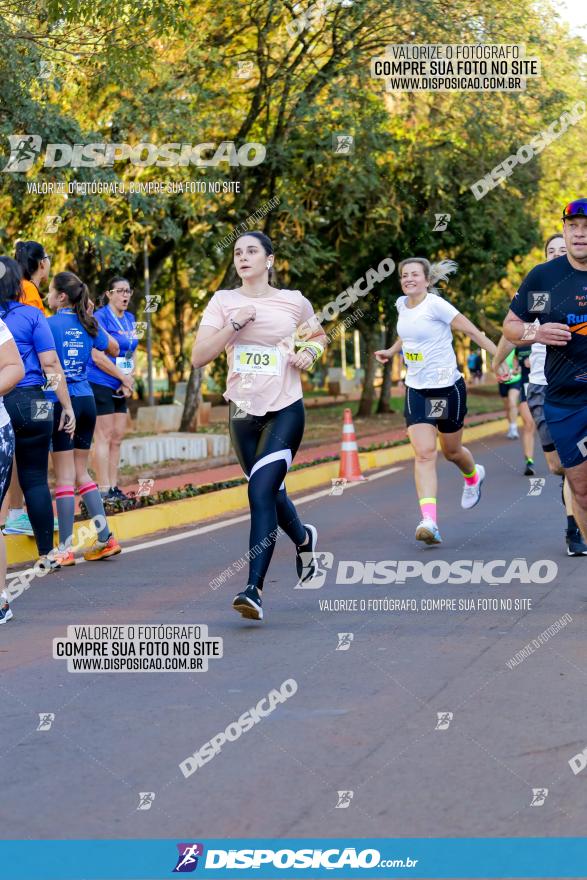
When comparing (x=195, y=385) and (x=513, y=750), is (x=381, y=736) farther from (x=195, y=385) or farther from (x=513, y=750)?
(x=195, y=385)

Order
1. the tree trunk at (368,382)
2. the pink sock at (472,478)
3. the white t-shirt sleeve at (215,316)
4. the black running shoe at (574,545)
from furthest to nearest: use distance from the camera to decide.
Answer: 1. the tree trunk at (368,382)
2. the pink sock at (472,478)
3. the black running shoe at (574,545)
4. the white t-shirt sleeve at (215,316)

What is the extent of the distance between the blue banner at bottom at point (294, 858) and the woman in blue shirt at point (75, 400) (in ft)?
19.6

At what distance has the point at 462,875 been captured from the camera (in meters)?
4.08

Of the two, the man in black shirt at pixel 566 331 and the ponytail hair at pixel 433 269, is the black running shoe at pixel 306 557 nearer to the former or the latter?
the man in black shirt at pixel 566 331

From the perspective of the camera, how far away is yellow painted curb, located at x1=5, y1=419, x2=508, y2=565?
11000 mm

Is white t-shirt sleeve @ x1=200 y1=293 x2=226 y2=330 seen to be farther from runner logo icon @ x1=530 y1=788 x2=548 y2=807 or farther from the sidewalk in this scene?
the sidewalk

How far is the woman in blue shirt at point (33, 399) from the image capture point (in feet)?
29.3

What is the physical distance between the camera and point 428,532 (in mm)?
10688

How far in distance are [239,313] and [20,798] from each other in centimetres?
352

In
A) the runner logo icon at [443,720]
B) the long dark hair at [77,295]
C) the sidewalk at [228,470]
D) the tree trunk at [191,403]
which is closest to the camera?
the runner logo icon at [443,720]

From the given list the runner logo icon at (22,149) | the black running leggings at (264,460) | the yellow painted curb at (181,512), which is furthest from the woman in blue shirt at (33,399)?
the runner logo icon at (22,149)

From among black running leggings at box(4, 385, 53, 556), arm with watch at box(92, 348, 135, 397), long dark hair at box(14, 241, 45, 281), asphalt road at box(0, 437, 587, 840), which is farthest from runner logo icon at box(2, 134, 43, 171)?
asphalt road at box(0, 437, 587, 840)

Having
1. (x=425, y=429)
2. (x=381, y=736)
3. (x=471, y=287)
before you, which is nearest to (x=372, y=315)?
(x=471, y=287)

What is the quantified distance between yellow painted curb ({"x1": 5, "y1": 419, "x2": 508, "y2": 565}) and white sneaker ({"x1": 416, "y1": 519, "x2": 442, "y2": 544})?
9.31 ft
